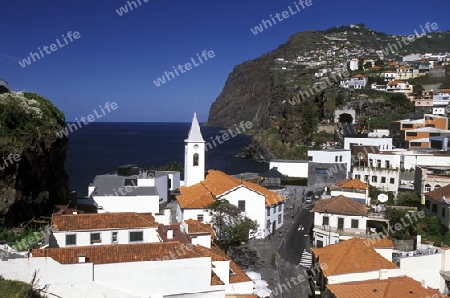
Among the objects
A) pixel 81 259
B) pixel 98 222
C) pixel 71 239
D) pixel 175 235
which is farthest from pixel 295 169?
pixel 81 259

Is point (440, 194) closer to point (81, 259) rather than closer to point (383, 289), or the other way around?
point (383, 289)

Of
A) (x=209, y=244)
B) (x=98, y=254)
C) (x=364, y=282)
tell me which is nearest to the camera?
(x=98, y=254)

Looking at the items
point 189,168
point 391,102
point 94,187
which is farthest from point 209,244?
point 391,102

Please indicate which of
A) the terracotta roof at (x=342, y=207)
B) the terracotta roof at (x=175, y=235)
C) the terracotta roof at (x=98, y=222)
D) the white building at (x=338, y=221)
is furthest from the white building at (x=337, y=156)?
the terracotta roof at (x=98, y=222)

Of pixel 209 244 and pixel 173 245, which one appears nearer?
pixel 173 245

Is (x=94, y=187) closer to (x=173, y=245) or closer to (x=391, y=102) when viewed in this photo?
(x=173, y=245)

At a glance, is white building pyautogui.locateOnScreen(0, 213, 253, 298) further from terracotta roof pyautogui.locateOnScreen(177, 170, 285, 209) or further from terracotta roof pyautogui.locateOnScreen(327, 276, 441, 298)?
terracotta roof pyautogui.locateOnScreen(177, 170, 285, 209)

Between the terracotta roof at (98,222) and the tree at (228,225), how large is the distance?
6.31m

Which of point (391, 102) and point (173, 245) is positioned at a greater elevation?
point (391, 102)

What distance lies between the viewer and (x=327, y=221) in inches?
1118

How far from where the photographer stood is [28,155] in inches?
818

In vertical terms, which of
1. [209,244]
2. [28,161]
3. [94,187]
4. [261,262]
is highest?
[28,161]

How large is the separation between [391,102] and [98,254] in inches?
3300

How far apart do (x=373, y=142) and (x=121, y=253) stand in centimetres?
4588
